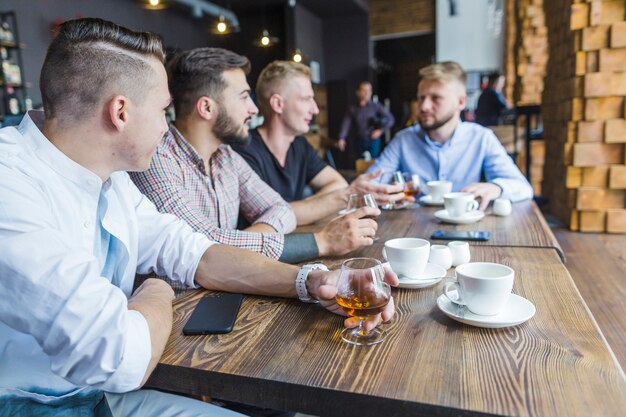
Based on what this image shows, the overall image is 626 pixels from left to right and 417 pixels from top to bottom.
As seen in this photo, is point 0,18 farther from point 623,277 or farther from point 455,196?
point 623,277

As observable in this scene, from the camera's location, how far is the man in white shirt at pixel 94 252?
80 cm

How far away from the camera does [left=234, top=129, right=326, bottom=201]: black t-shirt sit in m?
2.58

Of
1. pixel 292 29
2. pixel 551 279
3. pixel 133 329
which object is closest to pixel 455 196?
pixel 551 279

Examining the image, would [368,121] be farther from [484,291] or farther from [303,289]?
[484,291]

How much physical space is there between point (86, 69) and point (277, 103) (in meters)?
1.72

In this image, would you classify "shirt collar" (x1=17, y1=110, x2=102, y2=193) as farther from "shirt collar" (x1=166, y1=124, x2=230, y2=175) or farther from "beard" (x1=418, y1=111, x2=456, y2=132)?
"beard" (x1=418, y1=111, x2=456, y2=132)

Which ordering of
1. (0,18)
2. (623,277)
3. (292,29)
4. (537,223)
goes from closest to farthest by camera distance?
(537,223) < (623,277) < (0,18) < (292,29)

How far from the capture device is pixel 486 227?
5.94 ft

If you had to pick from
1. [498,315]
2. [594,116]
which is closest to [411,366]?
[498,315]

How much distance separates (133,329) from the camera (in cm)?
84

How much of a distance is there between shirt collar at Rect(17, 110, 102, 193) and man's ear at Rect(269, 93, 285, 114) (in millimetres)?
1704

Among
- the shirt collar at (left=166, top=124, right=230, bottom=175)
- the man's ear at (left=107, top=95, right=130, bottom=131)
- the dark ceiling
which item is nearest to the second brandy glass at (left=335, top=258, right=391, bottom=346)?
the man's ear at (left=107, top=95, right=130, bottom=131)

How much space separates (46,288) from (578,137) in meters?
3.50

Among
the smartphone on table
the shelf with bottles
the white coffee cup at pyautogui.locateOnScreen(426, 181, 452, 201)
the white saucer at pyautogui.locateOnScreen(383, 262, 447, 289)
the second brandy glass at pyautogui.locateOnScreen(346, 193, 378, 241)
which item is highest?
the shelf with bottles
